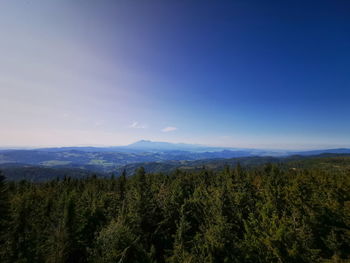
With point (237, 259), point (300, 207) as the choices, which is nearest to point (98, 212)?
point (237, 259)

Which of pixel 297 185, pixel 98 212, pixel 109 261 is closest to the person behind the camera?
pixel 109 261

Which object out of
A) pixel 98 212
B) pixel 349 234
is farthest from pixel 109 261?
pixel 349 234

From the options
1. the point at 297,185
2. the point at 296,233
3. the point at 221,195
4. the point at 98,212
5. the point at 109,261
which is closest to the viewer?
the point at 109,261

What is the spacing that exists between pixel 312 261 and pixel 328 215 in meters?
19.5

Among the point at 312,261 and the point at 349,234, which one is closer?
the point at 312,261

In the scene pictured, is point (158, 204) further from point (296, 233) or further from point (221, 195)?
point (296, 233)

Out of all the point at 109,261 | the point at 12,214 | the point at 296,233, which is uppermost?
the point at 296,233

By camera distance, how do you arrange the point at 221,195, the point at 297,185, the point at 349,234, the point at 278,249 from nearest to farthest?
the point at 278,249 → the point at 349,234 → the point at 221,195 → the point at 297,185

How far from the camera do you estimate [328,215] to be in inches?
1227

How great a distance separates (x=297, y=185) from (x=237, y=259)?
28339 mm

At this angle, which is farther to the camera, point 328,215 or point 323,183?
point 323,183

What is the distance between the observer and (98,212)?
33.0m

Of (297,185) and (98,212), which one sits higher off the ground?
(297,185)

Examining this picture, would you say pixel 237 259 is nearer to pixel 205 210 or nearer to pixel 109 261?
pixel 205 210
